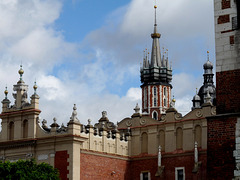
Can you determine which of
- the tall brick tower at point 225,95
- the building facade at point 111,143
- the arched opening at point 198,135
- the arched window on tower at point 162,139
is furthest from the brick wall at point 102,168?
the tall brick tower at point 225,95

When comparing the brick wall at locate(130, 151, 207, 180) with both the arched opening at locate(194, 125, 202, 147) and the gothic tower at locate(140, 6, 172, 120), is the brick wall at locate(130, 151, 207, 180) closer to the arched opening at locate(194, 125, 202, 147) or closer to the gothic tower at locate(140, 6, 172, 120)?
the arched opening at locate(194, 125, 202, 147)

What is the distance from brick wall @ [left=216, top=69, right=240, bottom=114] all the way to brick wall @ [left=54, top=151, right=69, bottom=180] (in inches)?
1171

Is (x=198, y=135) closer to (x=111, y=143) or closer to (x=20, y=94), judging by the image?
(x=111, y=143)

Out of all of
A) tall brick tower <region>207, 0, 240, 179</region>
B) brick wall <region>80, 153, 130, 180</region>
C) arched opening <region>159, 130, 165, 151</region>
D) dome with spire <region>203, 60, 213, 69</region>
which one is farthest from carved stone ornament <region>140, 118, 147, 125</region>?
dome with spire <region>203, 60, 213, 69</region>

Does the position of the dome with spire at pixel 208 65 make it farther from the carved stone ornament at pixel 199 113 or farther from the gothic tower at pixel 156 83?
the carved stone ornament at pixel 199 113

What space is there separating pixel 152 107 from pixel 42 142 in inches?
1769

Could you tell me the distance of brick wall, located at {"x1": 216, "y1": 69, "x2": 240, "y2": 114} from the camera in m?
18.2

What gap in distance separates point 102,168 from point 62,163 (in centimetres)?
412

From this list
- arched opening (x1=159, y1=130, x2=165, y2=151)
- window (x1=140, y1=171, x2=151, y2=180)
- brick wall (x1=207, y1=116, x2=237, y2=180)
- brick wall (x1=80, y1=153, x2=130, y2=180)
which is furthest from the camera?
window (x1=140, y1=171, x2=151, y2=180)

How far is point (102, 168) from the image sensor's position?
49969 mm

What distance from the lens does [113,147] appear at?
5141 centimetres

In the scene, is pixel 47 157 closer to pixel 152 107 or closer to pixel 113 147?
pixel 113 147

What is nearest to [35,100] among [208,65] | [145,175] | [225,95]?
[145,175]

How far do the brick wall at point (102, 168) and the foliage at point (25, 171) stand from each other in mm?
5066
